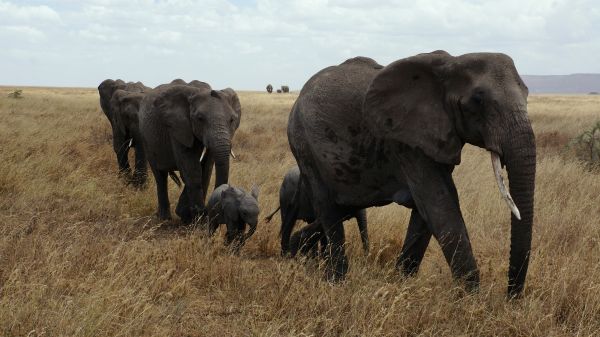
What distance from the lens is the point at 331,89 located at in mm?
5363

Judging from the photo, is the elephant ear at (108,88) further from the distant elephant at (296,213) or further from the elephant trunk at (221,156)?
the distant elephant at (296,213)

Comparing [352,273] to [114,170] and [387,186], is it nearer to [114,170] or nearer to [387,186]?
[387,186]

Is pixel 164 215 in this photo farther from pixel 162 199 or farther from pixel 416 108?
pixel 416 108

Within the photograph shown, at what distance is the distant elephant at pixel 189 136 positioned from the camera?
7949mm

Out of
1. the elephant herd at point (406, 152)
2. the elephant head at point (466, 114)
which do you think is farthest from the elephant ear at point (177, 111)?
the elephant head at point (466, 114)

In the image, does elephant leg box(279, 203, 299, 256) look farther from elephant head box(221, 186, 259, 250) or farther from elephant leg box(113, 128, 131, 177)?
elephant leg box(113, 128, 131, 177)

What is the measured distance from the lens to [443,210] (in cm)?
451

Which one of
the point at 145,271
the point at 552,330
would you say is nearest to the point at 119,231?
the point at 145,271

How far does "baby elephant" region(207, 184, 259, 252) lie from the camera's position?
6.96 m

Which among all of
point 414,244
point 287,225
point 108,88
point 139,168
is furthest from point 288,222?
point 108,88

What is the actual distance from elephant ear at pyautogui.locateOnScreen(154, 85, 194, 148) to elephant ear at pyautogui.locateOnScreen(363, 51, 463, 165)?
160 inches

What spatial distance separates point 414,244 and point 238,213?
2.36 meters

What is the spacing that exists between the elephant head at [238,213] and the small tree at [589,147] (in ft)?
26.8

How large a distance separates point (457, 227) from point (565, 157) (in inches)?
412
